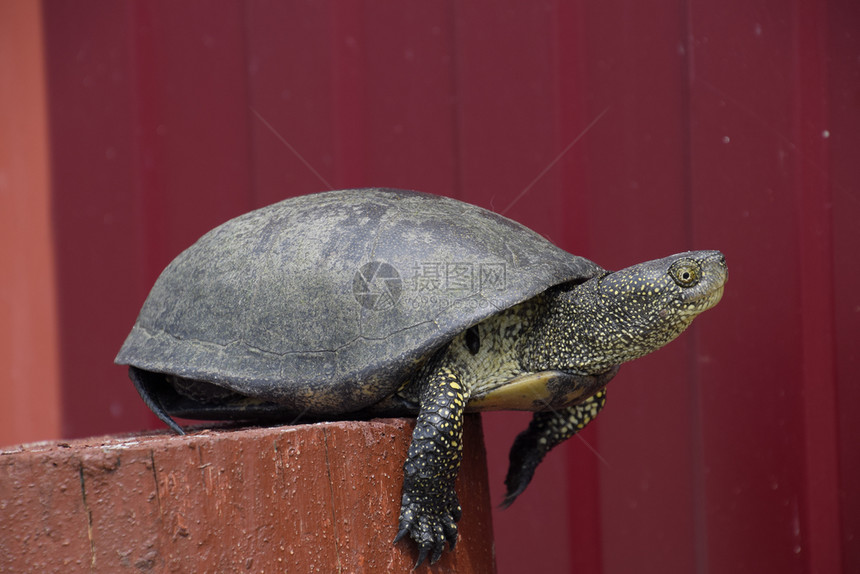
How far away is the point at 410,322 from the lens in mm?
1623

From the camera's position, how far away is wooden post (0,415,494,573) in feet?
4.25

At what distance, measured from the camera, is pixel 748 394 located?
2643 mm

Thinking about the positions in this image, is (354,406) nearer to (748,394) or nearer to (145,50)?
(748,394)

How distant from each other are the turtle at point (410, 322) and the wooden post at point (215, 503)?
9 centimetres

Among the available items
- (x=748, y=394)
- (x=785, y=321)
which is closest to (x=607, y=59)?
(x=785, y=321)

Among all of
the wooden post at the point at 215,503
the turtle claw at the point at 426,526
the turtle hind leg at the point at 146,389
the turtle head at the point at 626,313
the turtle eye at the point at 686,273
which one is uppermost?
the turtle eye at the point at 686,273

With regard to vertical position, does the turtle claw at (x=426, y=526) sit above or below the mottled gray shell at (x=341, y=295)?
below

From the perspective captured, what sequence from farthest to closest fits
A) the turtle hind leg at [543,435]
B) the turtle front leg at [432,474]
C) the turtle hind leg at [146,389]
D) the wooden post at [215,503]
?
the turtle hind leg at [543,435]
the turtle hind leg at [146,389]
the turtle front leg at [432,474]
the wooden post at [215,503]

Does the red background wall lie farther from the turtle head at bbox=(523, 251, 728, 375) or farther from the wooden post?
the wooden post

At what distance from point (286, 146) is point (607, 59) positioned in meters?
1.26

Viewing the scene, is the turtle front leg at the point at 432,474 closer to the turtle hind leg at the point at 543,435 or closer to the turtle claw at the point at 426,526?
the turtle claw at the point at 426,526

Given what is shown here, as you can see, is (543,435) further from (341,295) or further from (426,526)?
(341,295)

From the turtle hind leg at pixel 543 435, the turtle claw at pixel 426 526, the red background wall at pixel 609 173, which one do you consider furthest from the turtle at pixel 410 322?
the red background wall at pixel 609 173

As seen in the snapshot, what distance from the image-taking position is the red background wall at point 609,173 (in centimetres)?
263
